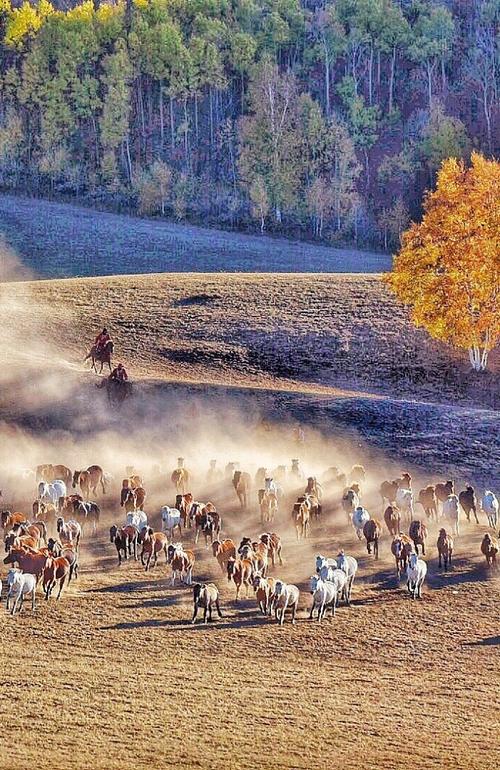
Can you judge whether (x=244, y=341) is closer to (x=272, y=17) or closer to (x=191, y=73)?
(x=191, y=73)

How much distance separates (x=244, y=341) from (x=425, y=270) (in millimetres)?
10075

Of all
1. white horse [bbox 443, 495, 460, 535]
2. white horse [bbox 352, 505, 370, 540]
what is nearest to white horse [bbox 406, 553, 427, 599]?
white horse [bbox 352, 505, 370, 540]

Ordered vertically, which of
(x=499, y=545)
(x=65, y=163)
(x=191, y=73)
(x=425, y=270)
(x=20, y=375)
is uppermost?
(x=191, y=73)

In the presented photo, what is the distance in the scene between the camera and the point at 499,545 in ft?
110

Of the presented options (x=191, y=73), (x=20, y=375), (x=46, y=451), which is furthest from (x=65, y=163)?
(x=46, y=451)

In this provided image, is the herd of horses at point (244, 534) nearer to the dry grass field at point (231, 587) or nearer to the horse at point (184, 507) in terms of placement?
the horse at point (184, 507)

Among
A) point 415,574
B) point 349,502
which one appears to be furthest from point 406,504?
point 415,574

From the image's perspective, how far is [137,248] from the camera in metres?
99.0

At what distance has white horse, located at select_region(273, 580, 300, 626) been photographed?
1073 inches

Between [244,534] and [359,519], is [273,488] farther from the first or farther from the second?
[359,519]

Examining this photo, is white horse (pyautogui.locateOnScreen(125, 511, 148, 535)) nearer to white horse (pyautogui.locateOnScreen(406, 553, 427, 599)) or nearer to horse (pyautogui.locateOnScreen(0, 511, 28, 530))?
horse (pyautogui.locateOnScreen(0, 511, 28, 530))

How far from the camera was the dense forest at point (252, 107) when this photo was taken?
122250 mm

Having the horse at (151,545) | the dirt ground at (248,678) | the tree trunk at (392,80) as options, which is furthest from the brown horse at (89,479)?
the tree trunk at (392,80)

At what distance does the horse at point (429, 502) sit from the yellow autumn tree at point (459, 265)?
22460mm
